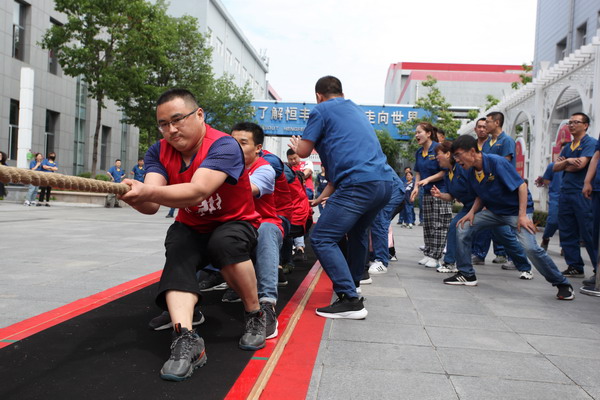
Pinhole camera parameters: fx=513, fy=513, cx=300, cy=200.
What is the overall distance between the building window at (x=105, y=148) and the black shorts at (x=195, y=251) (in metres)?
27.3

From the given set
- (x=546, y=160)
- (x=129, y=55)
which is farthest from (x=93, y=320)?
(x=129, y=55)

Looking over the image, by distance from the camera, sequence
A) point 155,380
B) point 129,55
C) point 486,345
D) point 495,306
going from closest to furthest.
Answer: point 155,380 < point 486,345 < point 495,306 < point 129,55

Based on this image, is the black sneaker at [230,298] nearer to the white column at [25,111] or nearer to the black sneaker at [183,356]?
the black sneaker at [183,356]

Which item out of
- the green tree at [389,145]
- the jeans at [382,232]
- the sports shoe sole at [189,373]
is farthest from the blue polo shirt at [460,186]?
the green tree at [389,145]

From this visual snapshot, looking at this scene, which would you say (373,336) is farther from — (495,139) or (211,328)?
(495,139)

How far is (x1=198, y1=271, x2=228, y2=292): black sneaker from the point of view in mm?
4617

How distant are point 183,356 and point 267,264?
1075 mm

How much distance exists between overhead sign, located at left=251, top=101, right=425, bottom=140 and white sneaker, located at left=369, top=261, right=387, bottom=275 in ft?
80.7

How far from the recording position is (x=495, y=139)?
6324mm

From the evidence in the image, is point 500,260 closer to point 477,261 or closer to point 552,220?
point 477,261

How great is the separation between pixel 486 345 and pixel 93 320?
2.53 meters

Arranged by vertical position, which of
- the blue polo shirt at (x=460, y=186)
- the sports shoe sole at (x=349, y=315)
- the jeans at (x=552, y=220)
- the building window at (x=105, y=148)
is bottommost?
the sports shoe sole at (x=349, y=315)

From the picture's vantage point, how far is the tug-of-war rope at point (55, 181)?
5.53ft

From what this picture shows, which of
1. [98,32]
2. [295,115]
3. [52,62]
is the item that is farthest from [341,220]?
[295,115]
